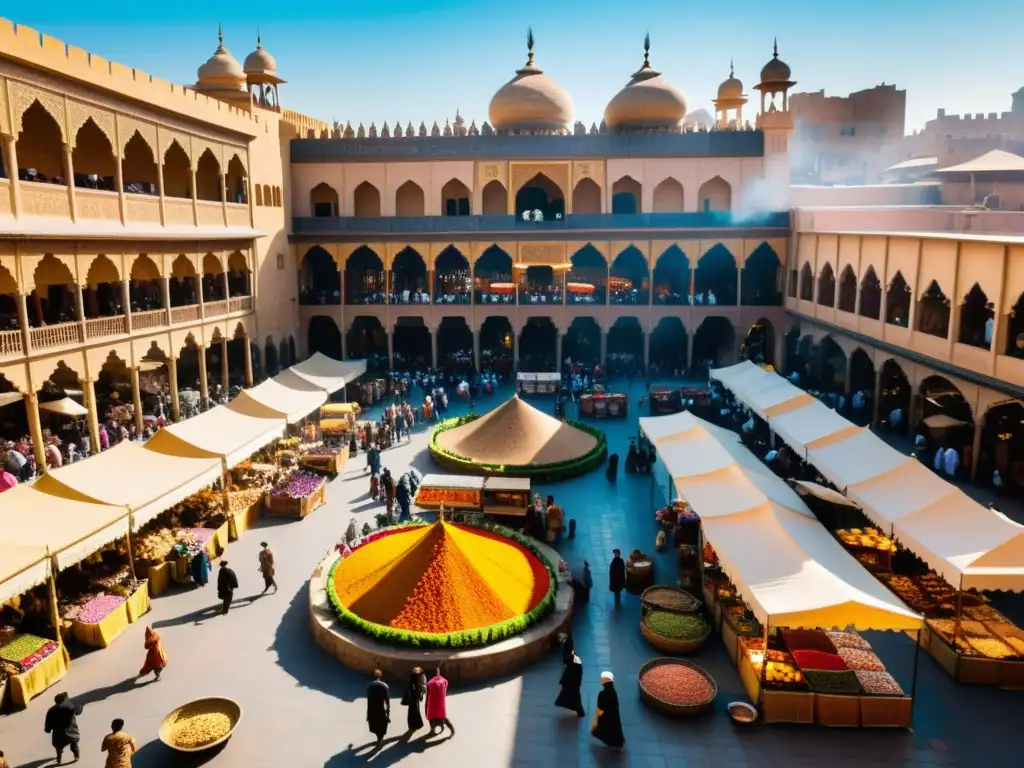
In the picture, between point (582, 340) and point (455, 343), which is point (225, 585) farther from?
point (582, 340)

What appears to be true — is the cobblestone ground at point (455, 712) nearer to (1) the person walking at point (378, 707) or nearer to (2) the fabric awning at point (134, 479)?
(1) the person walking at point (378, 707)

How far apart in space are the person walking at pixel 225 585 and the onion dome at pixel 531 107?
89.0 ft

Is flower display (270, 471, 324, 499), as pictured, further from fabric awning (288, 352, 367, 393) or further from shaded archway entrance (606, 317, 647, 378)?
shaded archway entrance (606, 317, 647, 378)

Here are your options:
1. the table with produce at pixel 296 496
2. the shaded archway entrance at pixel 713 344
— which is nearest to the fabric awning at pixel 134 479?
the table with produce at pixel 296 496

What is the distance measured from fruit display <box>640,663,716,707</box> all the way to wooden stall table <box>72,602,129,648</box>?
8470 millimetres

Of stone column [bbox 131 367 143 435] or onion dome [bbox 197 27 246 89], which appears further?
onion dome [bbox 197 27 246 89]

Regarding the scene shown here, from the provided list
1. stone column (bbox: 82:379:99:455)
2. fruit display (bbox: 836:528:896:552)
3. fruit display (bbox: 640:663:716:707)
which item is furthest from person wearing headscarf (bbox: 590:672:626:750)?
stone column (bbox: 82:379:99:455)

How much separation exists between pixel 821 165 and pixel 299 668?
2050 inches

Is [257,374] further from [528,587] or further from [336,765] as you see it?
[336,765]

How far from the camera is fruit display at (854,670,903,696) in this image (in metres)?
10.8

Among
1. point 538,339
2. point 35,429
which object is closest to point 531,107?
point 538,339

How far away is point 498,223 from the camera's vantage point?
33.3 m

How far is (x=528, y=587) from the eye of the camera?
13773 mm

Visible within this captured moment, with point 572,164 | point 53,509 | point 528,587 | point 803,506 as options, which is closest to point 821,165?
point 572,164
